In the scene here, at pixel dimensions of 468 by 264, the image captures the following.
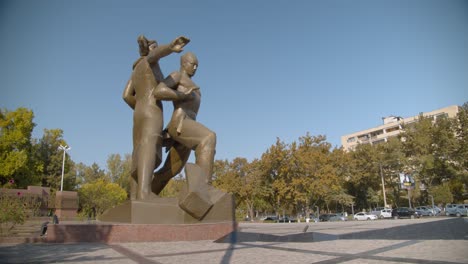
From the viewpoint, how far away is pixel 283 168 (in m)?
34.2

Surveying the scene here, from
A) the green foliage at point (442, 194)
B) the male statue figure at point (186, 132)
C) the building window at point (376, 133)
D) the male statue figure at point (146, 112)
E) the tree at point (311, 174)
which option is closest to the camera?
the male statue figure at point (146, 112)

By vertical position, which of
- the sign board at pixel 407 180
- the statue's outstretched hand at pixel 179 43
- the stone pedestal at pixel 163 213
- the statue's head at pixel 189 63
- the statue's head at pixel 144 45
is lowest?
the stone pedestal at pixel 163 213

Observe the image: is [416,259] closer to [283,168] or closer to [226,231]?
[226,231]

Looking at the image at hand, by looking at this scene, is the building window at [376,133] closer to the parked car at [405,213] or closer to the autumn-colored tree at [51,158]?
the parked car at [405,213]

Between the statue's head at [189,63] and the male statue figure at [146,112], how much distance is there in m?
0.82

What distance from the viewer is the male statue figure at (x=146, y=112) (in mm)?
9641

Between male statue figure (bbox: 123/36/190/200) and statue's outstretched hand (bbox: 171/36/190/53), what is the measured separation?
0.54 metres

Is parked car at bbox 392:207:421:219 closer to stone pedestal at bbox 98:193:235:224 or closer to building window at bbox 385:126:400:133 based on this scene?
stone pedestal at bbox 98:193:235:224

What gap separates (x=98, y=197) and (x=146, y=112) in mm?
33518

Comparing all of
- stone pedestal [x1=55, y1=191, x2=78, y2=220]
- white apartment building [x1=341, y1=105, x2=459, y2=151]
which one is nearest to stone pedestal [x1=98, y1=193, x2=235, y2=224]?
stone pedestal [x1=55, y1=191, x2=78, y2=220]

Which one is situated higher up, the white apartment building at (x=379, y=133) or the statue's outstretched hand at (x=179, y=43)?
the white apartment building at (x=379, y=133)

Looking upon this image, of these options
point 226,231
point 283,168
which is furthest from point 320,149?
point 226,231

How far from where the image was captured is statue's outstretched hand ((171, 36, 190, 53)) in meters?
8.72

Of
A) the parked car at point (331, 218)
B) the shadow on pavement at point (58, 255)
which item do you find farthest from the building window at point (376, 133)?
the shadow on pavement at point (58, 255)
